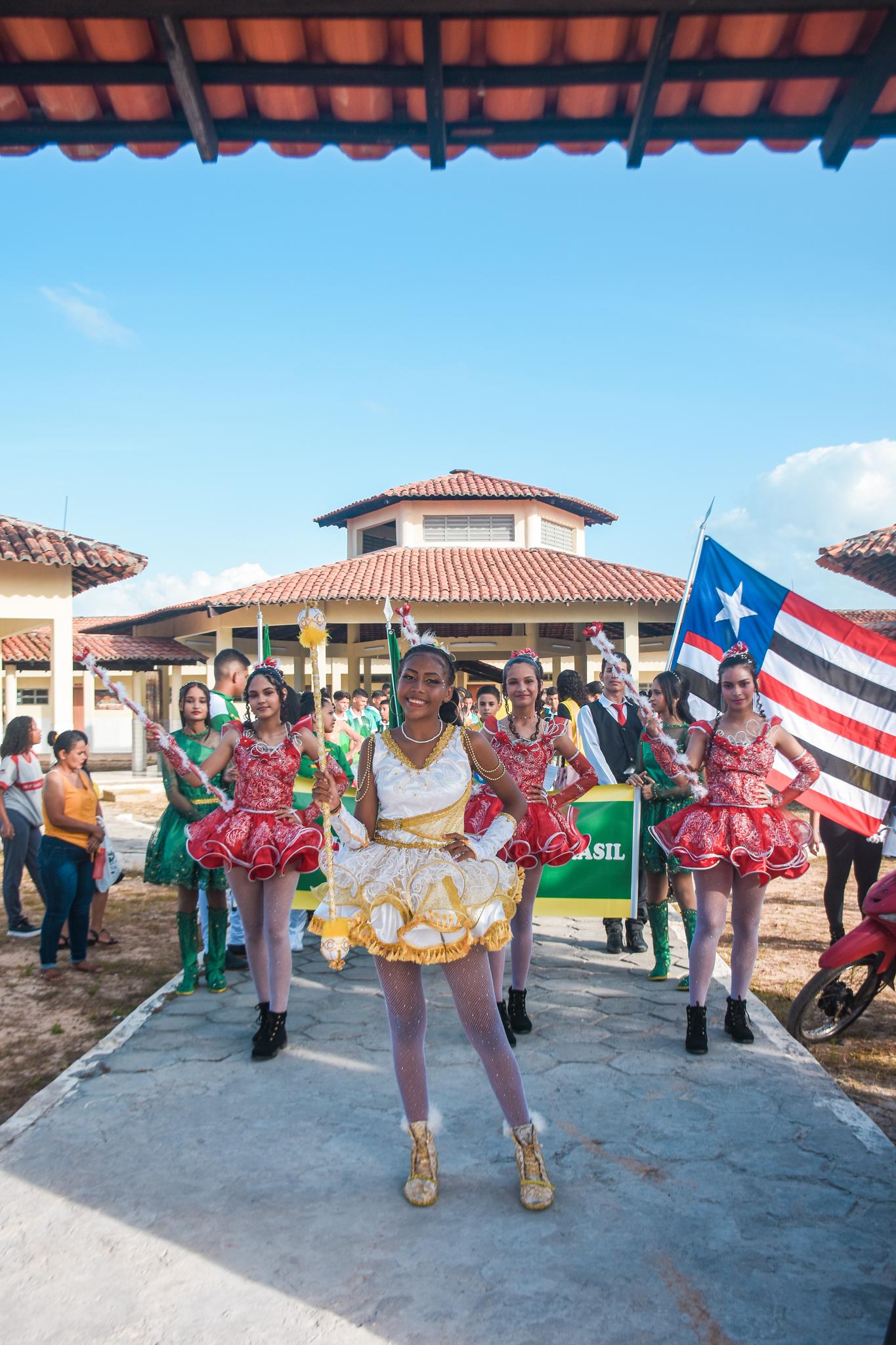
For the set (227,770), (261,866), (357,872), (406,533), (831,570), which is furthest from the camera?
(406,533)

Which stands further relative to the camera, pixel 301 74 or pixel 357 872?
pixel 357 872

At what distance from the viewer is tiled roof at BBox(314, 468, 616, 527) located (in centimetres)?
2631

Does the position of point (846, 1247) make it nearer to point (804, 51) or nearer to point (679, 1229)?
point (679, 1229)

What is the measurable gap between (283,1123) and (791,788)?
3090 millimetres

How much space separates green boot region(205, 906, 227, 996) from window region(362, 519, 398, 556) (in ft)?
69.0

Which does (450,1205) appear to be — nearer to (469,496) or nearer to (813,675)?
(813,675)

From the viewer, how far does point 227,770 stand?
5.79 meters

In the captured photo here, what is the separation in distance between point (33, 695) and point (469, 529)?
77.0 ft

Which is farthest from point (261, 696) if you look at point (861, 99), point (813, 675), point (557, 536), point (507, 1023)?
point (557, 536)

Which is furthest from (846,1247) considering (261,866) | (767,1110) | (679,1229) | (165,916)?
(165,916)

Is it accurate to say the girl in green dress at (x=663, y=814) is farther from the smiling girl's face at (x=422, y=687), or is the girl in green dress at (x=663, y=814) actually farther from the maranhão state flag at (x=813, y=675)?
the smiling girl's face at (x=422, y=687)

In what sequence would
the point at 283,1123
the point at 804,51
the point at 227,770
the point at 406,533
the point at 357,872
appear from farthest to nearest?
the point at 406,533
the point at 227,770
the point at 283,1123
the point at 357,872
the point at 804,51

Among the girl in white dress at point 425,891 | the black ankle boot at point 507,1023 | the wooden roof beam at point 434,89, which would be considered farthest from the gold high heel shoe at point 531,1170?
the wooden roof beam at point 434,89

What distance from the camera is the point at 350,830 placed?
11.7ft
